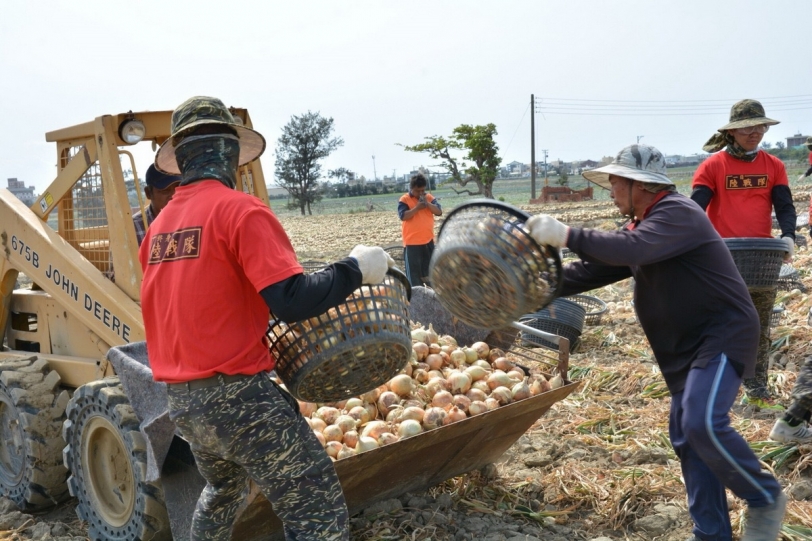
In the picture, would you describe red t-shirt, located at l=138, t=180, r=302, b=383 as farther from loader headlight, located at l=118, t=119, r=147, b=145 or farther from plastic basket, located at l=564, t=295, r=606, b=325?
plastic basket, located at l=564, t=295, r=606, b=325

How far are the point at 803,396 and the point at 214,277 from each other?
3.58 m

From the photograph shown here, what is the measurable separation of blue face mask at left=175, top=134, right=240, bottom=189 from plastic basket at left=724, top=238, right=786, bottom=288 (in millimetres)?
3803

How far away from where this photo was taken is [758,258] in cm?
529

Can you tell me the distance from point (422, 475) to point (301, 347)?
1515 millimetres

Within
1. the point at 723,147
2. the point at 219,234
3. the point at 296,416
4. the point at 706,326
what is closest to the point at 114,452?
the point at 296,416

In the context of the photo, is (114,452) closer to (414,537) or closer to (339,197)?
(414,537)

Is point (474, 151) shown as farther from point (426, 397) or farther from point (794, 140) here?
point (794, 140)

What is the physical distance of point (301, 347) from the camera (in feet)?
9.84

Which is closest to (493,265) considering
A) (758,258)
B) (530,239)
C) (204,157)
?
(530,239)

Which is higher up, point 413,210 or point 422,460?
point 413,210

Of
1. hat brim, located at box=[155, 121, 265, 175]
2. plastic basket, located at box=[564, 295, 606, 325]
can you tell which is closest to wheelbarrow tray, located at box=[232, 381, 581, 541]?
hat brim, located at box=[155, 121, 265, 175]

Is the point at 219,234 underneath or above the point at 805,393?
above

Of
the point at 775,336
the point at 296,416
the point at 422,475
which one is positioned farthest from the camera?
the point at 775,336

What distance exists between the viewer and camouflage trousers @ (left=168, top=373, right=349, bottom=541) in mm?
2818
